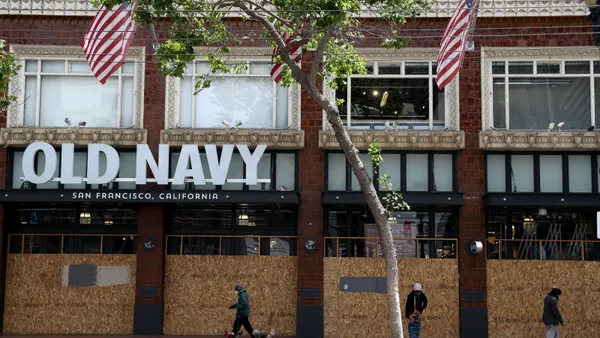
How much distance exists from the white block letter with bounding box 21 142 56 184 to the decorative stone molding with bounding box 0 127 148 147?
16.8 inches

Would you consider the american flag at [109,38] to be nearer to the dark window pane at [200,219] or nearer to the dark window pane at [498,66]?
the dark window pane at [200,219]

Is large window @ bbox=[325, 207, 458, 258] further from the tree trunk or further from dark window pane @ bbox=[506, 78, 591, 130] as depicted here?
the tree trunk

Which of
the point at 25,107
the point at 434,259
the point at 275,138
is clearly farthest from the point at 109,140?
the point at 434,259

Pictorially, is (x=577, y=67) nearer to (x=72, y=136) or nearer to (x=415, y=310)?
(x=415, y=310)

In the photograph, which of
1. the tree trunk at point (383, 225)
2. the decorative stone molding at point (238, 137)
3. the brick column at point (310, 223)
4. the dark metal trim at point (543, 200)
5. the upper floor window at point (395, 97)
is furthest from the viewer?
the upper floor window at point (395, 97)

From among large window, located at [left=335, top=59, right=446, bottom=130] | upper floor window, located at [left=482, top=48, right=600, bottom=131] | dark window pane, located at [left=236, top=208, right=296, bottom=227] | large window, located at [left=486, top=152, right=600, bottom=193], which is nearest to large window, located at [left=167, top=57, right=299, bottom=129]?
large window, located at [left=335, top=59, right=446, bottom=130]

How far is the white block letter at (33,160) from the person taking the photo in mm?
19891

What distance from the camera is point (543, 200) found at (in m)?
19.8

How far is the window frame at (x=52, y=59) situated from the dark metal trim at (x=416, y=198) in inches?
226

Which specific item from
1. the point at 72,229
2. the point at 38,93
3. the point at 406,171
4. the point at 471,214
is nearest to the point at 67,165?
the point at 72,229

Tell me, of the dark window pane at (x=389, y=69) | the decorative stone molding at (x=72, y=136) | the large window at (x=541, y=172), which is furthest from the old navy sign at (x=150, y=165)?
the large window at (x=541, y=172)

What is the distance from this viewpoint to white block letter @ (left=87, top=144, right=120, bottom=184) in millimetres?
19922

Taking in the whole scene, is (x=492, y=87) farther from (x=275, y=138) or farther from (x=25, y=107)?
(x=25, y=107)

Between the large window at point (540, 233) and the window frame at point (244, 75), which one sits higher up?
the window frame at point (244, 75)
